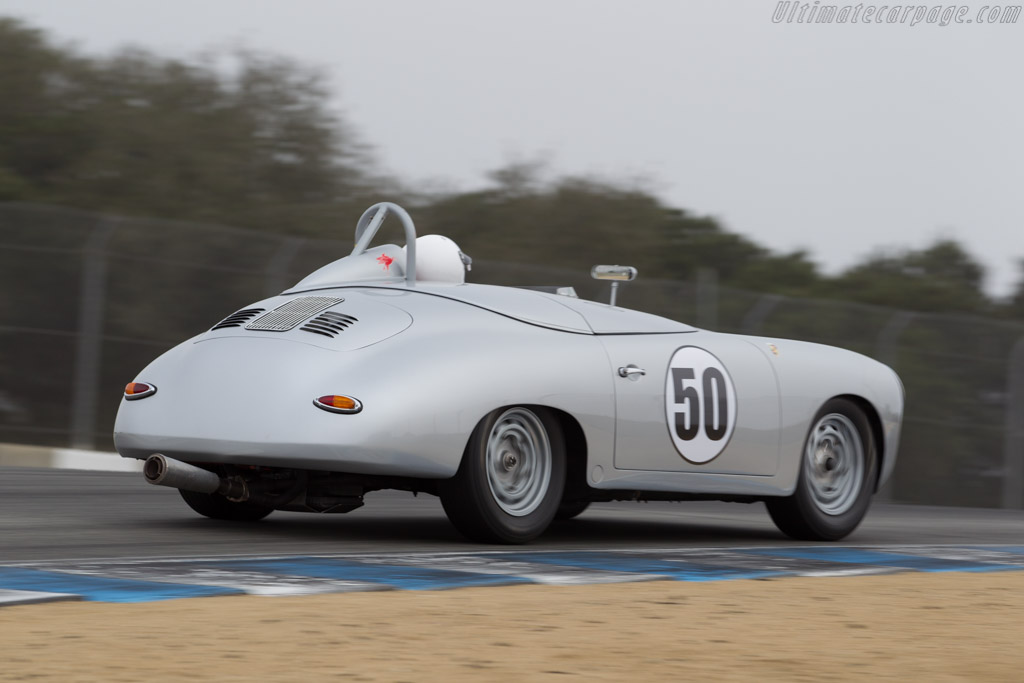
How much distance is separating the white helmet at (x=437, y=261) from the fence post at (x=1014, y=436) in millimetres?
10086

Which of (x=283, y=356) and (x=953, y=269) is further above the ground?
(x=953, y=269)

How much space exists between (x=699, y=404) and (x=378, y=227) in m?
1.98

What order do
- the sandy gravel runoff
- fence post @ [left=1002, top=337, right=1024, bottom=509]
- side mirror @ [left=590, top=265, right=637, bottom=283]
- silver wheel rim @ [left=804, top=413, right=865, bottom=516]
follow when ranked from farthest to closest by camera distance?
fence post @ [left=1002, top=337, right=1024, bottom=509] < silver wheel rim @ [left=804, top=413, right=865, bottom=516] < side mirror @ [left=590, top=265, right=637, bottom=283] < the sandy gravel runoff

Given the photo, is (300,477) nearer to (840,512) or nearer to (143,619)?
(143,619)

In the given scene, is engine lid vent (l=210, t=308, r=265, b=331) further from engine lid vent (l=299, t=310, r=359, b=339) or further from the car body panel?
engine lid vent (l=299, t=310, r=359, b=339)

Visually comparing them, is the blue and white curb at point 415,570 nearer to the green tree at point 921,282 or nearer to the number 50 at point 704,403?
the number 50 at point 704,403

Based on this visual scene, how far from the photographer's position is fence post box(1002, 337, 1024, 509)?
16.5m

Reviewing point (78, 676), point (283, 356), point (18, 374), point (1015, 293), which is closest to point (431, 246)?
point (283, 356)

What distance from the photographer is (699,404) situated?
789 centimetres

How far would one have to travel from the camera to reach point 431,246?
7.97m

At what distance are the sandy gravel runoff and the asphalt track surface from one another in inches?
58.5

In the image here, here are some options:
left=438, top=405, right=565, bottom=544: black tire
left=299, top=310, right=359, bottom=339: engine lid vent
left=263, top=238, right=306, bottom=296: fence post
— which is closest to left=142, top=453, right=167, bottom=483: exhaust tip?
left=299, top=310, right=359, bottom=339: engine lid vent

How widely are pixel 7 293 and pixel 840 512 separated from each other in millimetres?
7997

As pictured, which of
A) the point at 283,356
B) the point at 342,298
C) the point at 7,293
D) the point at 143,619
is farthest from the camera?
the point at 7,293
